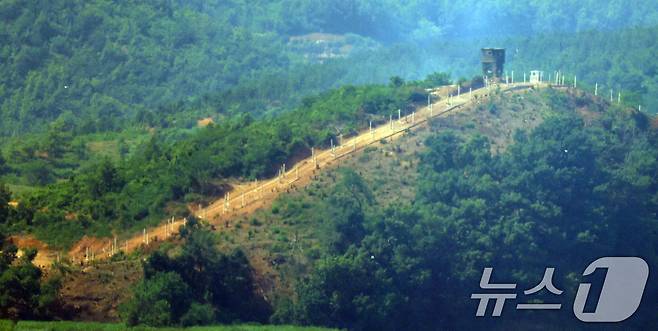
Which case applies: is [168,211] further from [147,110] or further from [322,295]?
[147,110]

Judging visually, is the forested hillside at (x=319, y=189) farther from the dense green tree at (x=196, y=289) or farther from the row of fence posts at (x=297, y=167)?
the row of fence posts at (x=297, y=167)

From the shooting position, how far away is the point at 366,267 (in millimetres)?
85250

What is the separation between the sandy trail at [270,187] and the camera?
86.2 meters

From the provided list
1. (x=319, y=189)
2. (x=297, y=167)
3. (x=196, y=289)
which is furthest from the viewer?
(x=297, y=167)

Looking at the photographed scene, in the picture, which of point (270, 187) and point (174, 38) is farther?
point (174, 38)

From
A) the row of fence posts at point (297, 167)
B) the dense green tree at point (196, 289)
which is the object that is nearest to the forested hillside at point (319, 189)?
the dense green tree at point (196, 289)

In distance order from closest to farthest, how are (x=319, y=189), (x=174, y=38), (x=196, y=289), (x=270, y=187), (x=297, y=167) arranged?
1. (x=196, y=289)
2. (x=319, y=189)
3. (x=270, y=187)
4. (x=297, y=167)
5. (x=174, y=38)

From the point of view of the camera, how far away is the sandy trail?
283 ft

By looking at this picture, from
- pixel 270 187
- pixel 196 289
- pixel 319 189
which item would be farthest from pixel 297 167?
pixel 196 289

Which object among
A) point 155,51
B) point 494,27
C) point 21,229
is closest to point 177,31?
point 155,51

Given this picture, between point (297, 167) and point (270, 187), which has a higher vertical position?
point (270, 187)

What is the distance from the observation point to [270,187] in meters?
93.6

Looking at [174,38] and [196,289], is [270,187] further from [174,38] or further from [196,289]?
[174,38]

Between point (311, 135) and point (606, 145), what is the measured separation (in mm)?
16328
